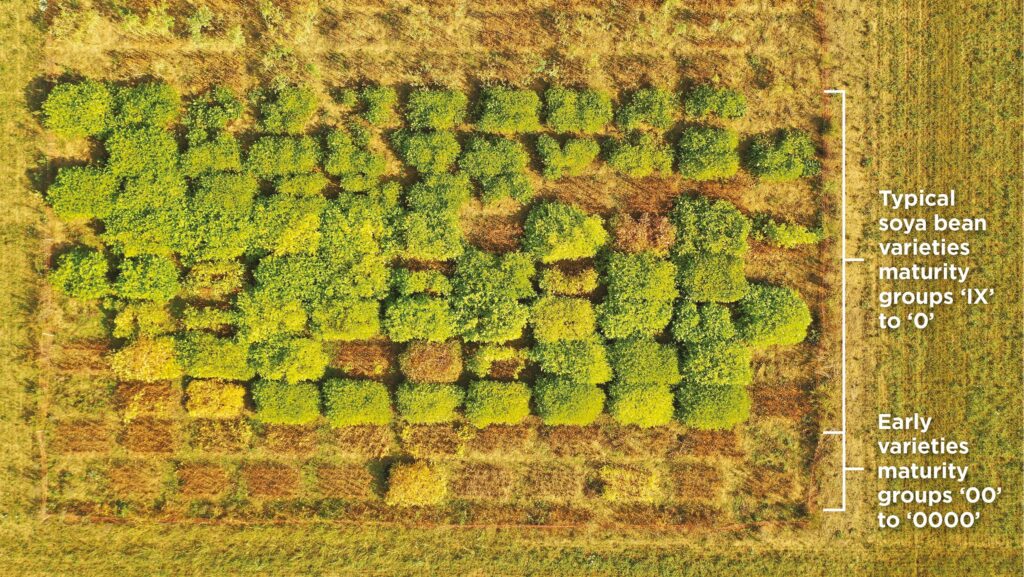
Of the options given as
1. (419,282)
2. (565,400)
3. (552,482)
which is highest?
→ (419,282)

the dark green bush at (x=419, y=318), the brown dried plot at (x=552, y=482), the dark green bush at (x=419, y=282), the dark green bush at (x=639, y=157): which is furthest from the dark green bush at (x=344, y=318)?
the dark green bush at (x=639, y=157)

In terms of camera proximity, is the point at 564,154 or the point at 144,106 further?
the point at 564,154

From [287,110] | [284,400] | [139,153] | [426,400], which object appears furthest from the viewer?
[287,110]

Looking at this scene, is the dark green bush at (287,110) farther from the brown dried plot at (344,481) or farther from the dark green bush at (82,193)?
the brown dried plot at (344,481)

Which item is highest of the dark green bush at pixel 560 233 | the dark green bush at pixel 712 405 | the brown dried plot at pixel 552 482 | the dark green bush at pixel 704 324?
the dark green bush at pixel 560 233

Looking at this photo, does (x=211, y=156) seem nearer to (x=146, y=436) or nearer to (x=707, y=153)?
(x=146, y=436)

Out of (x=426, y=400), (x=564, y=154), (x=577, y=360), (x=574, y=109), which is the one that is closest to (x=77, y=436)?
(x=426, y=400)
